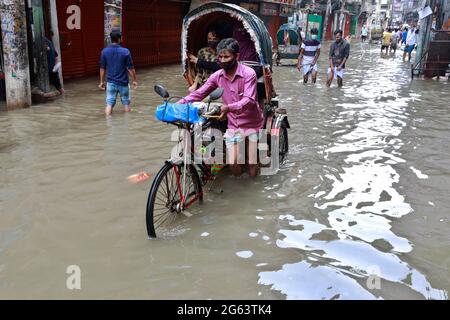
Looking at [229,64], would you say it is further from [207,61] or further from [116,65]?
[116,65]

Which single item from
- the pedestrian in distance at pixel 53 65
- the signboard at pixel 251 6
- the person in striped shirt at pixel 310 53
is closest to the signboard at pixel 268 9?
the signboard at pixel 251 6

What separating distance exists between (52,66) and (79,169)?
5.27m

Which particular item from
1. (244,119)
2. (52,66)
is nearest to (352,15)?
(52,66)

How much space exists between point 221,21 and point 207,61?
0.87m

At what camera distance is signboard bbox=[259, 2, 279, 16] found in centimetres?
2566

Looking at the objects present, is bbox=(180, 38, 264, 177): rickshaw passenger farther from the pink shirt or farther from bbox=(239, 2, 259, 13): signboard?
bbox=(239, 2, 259, 13): signboard

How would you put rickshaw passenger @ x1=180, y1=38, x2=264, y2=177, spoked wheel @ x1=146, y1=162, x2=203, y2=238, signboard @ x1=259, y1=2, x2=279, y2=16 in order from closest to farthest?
spoked wheel @ x1=146, y1=162, x2=203, y2=238, rickshaw passenger @ x1=180, y1=38, x2=264, y2=177, signboard @ x1=259, y1=2, x2=279, y2=16

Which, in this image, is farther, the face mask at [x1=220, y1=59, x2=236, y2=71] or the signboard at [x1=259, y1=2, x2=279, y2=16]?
the signboard at [x1=259, y1=2, x2=279, y2=16]

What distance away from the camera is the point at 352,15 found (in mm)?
58656

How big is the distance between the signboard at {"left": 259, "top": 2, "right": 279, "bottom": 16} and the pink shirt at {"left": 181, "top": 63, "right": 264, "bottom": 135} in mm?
22612

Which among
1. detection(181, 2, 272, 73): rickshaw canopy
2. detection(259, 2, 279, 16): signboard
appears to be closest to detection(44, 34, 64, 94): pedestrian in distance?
detection(181, 2, 272, 73): rickshaw canopy

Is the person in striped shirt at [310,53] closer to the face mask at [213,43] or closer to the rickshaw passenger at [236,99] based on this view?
the face mask at [213,43]

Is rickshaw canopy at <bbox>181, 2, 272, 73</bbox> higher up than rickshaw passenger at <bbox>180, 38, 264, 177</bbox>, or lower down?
higher up

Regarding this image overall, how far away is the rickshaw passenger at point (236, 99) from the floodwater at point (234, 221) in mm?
518
